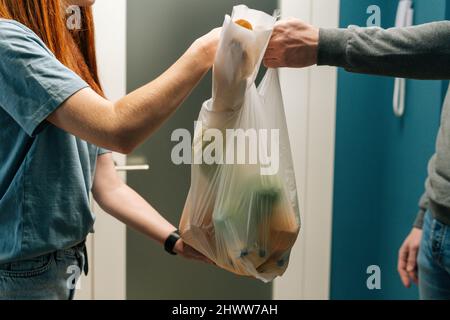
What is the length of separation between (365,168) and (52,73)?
136 centimetres

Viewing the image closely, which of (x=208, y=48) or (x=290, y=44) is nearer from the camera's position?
(x=208, y=48)

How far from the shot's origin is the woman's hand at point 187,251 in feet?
3.52

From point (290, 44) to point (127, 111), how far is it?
0.33 meters

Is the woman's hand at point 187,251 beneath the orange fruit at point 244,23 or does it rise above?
beneath

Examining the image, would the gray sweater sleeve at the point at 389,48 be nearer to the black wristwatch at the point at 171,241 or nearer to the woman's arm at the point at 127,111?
the woman's arm at the point at 127,111

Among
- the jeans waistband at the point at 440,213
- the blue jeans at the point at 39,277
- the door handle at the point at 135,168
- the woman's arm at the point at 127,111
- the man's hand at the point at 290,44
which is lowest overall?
the blue jeans at the point at 39,277

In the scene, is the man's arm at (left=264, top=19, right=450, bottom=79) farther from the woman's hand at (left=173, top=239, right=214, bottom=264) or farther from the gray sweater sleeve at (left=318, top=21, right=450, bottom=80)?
the woman's hand at (left=173, top=239, right=214, bottom=264)

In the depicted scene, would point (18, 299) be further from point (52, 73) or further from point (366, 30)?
point (366, 30)

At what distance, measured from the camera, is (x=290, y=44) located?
95 cm

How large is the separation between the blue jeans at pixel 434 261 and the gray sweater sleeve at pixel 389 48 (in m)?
0.39

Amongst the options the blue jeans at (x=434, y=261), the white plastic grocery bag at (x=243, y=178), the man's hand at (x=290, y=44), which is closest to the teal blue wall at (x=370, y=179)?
the blue jeans at (x=434, y=261)

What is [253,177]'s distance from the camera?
86 centimetres

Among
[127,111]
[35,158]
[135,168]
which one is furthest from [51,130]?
[135,168]

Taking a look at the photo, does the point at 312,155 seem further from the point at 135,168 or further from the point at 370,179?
the point at 135,168
